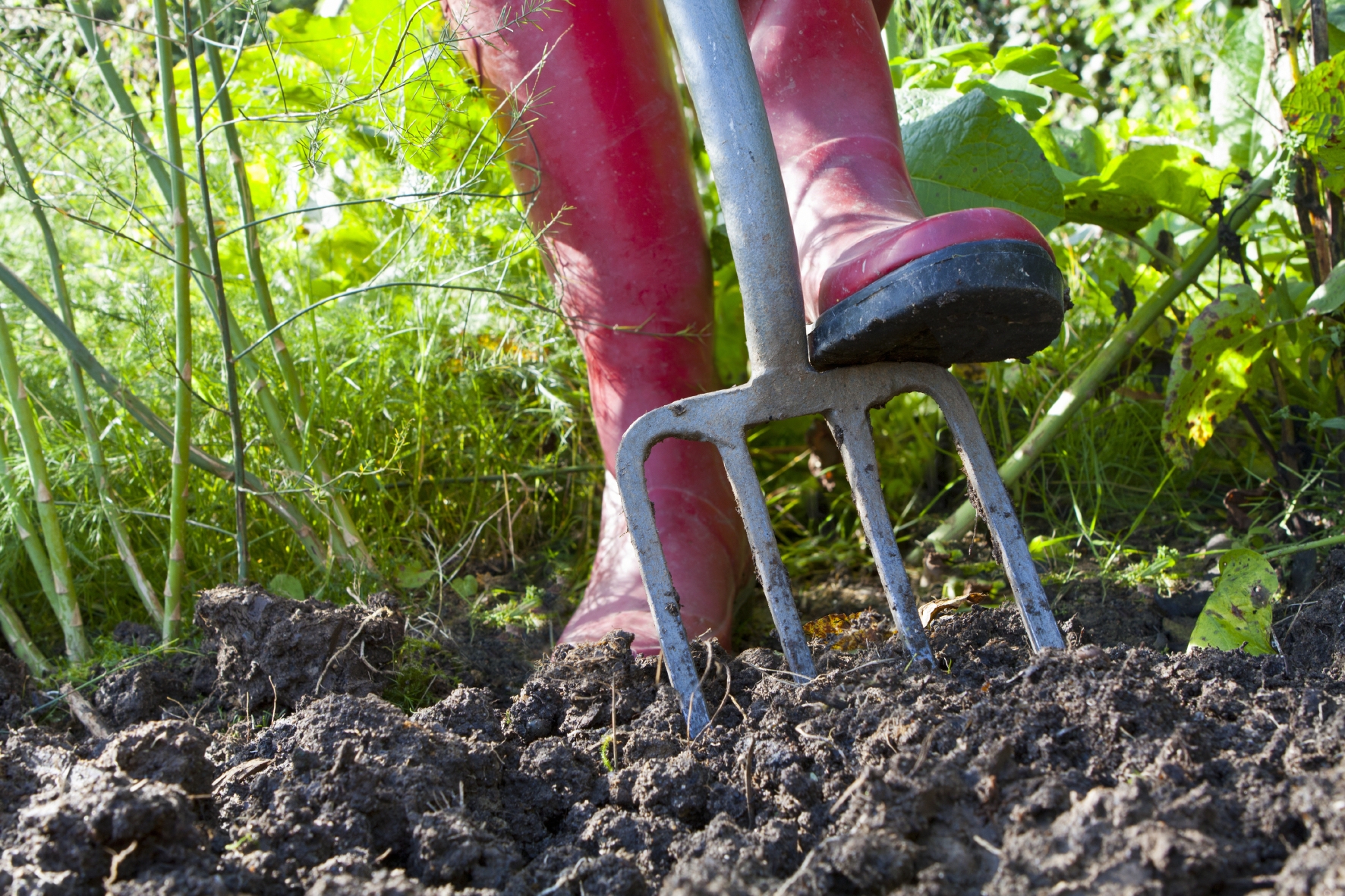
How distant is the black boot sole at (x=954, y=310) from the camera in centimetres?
98

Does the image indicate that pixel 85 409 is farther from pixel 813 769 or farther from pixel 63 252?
pixel 813 769

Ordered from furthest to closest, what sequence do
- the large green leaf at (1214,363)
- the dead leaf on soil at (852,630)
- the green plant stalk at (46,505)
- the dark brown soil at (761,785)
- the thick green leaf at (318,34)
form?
1. the thick green leaf at (318,34)
2. the large green leaf at (1214,363)
3. the green plant stalk at (46,505)
4. the dead leaf on soil at (852,630)
5. the dark brown soil at (761,785)

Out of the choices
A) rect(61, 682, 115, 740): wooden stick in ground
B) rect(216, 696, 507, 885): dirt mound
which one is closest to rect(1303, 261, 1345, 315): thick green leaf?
rect(216, 696, 507, 885): dirt mound

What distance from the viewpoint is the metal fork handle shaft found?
108 cm

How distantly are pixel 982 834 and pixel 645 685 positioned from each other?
447 millimetres

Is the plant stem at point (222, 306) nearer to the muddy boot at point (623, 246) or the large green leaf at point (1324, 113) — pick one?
the muddy boot at point (623, 246)

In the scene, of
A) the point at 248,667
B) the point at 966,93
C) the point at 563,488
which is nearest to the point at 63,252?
the point at 563,488

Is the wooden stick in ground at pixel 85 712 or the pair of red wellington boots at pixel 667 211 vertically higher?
the pair of red wellington boots at pixel 667 211

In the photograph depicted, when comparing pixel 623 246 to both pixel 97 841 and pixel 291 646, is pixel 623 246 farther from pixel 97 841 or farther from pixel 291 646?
pixel 97 841

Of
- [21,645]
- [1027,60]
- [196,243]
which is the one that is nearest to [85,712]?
[21,645]

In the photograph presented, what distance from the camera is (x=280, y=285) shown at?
199cm

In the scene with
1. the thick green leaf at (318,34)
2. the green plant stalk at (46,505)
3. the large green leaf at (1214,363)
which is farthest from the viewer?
the thick green leaf at (318,34)

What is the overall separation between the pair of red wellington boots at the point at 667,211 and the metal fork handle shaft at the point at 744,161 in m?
0.06

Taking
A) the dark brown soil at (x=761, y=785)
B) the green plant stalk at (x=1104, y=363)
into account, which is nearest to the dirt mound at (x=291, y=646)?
the dark brown soil at (x=761, y=785)
